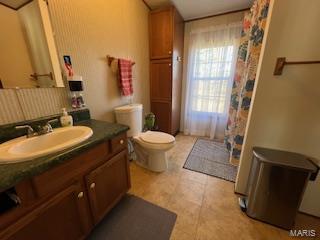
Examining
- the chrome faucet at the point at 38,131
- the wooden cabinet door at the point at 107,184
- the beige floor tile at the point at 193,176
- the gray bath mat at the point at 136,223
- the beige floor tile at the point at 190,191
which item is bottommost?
the gray bath mat at the point at 136,223

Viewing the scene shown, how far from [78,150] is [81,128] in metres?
0.36

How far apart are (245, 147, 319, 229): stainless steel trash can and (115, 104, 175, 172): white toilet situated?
2.86ft

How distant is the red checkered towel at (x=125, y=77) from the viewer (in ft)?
5.74

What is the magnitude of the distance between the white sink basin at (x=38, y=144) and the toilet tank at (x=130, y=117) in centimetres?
62

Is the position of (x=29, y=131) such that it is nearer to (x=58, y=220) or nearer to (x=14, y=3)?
(x=58, y=220)

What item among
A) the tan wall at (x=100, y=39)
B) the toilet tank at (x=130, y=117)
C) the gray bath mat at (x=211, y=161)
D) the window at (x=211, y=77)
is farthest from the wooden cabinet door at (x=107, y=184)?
the window at (x=211, y=77)

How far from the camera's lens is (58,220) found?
2.65 ft

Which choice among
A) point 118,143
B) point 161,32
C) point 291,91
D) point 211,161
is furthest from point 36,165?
point 161,32

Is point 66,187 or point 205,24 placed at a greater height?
point 205,24

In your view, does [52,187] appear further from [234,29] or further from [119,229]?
[234,29]

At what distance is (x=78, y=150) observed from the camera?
83cm

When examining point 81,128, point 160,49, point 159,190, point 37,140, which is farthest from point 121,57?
point 159,190

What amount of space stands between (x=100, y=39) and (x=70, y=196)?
4.91 feet

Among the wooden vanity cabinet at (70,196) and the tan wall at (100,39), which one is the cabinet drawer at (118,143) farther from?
the tan wall at (100,39)
